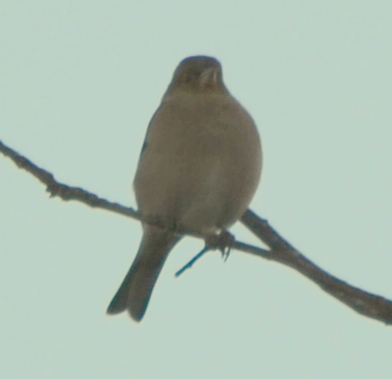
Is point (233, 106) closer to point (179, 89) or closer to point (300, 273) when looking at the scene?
point (179, 89)

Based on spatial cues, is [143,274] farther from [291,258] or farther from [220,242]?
[291,258]

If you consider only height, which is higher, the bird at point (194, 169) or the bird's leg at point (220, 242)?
the bird at point (194, 169)

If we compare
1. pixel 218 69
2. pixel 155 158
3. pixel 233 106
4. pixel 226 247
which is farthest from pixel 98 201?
pixel 218 69

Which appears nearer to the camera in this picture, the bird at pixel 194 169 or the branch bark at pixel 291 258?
the branch bark at pixel 291 258

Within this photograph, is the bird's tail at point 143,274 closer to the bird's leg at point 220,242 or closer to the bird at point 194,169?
the bird at point 194,169

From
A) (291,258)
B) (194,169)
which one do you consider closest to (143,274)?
(194,169)

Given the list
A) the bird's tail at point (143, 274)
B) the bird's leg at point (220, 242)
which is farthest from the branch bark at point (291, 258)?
the bird's tail at point (143, 274)
